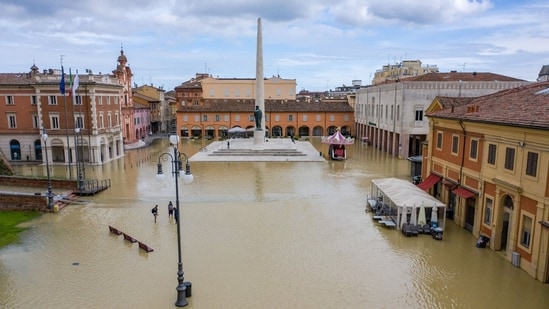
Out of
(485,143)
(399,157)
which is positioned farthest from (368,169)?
(485,143)

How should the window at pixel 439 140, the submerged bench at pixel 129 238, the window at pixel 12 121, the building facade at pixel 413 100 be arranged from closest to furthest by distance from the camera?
the submerged bench at pixel 129 238
the window at pixel 439 140
the window at pixel 12 121
the building facade at pixel 413 100

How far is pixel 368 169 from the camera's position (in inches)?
1537

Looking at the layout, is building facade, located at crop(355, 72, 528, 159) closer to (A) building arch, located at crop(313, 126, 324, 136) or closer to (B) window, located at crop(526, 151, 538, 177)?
(A) building arch, located at crop(313, 126, 324, 136)

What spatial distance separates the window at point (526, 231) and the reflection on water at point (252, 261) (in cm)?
110

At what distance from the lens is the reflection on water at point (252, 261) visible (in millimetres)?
13867

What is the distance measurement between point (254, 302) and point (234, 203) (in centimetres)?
1261

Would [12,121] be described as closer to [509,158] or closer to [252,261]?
[252,261]

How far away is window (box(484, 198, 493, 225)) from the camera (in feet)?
60.9

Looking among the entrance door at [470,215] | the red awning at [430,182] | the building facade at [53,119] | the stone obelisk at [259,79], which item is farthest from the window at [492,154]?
the stone obelisk at [259,79]

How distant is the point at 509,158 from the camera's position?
1703 cm

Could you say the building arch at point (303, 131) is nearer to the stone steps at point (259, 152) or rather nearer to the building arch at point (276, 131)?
the building arch at point (276, 131)

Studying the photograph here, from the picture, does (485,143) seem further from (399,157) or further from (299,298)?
(399,157)

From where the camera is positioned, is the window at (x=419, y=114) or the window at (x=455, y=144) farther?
the window at (x=419, y=114)

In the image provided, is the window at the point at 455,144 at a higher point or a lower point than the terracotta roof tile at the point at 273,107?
lower
